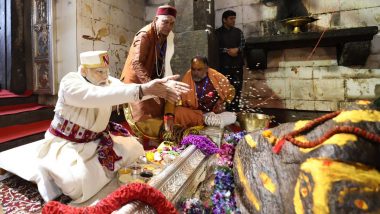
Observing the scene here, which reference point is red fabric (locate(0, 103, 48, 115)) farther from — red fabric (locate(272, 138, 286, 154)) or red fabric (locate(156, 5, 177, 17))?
red fabric (locate(272, 138, 286, 154))

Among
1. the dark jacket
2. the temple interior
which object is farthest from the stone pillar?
the dark jacket

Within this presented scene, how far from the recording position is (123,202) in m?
1.41

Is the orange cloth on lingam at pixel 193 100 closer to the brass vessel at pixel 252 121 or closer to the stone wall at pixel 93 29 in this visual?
the brass vessel at pixel 252 121

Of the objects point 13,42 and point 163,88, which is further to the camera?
point 13,42

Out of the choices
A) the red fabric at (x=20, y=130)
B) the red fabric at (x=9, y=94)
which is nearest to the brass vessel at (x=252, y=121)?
the red fabric at (x=20, y=130)

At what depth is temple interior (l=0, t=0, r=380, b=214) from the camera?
3.64 feet

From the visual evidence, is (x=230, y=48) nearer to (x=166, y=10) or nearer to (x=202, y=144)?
(x=166, y=10)

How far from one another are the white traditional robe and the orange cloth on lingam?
157 cm

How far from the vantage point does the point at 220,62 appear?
5.70m

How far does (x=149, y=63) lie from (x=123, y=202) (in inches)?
93.7

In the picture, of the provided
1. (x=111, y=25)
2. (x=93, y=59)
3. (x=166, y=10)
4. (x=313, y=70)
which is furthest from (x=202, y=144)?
(x=111, y=25)

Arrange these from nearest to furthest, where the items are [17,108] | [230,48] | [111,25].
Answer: [17,108] → [230,48] → [111,25]

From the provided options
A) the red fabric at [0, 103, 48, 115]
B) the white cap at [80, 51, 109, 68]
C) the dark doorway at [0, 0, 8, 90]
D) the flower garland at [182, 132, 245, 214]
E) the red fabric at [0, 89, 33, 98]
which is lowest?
the flower garland at [182, 132, 245, 214]

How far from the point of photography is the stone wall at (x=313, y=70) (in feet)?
17.1
